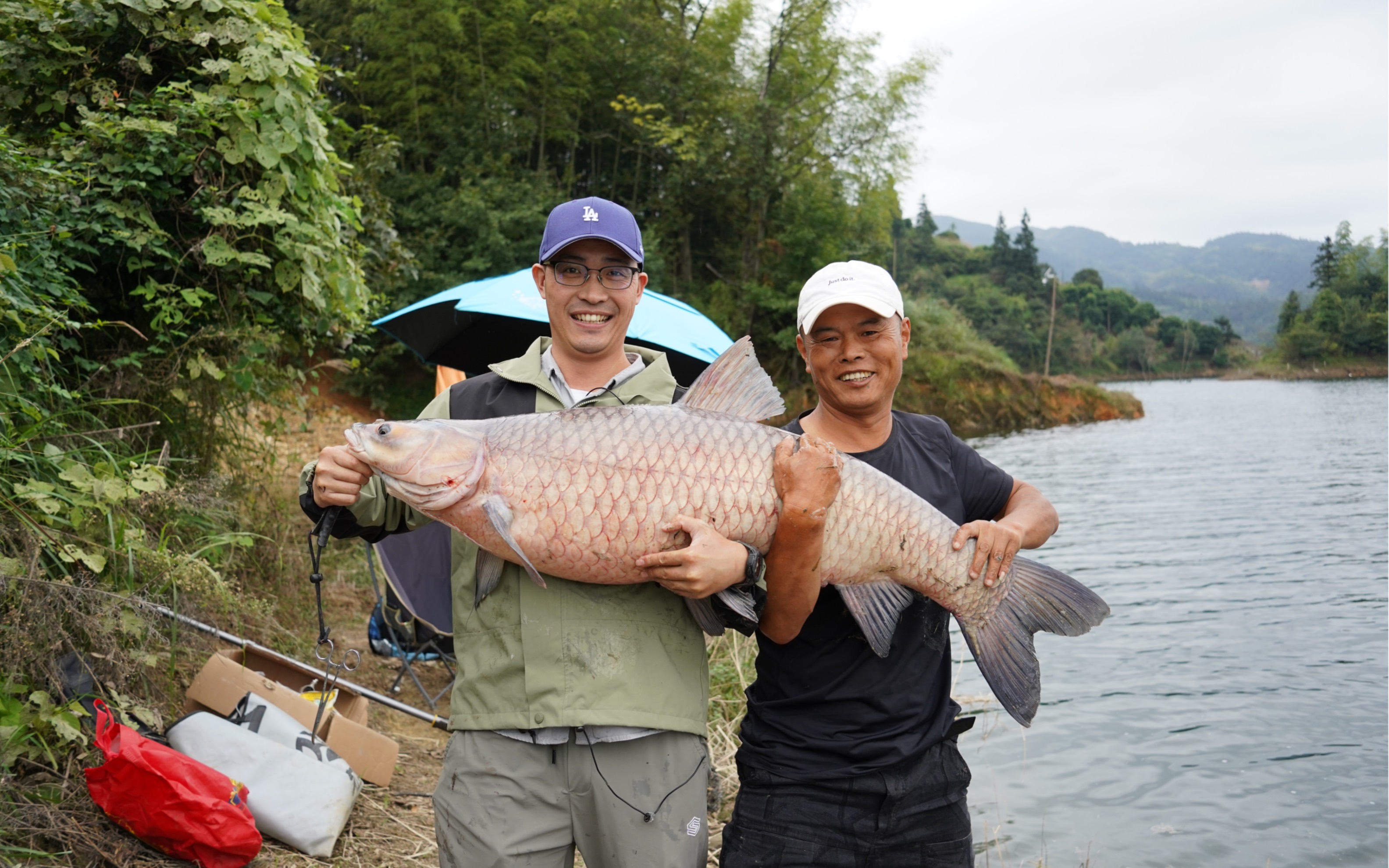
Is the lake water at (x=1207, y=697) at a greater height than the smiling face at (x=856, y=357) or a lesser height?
lesser

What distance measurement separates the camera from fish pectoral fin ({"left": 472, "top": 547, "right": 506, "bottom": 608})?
91.7 inches

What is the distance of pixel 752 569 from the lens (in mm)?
2236

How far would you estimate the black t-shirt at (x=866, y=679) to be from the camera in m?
2.38

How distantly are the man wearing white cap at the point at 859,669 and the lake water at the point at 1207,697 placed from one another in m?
3.36

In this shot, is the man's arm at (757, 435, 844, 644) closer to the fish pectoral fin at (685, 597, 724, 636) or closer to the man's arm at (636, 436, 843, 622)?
the man's arm at (636, 436, 843, 622)

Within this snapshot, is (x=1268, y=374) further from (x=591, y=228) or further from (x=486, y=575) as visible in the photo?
(x=486, y=575)

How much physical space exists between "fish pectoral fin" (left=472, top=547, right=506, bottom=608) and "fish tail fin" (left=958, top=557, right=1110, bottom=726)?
1.21 metres

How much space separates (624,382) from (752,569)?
0.66 metres

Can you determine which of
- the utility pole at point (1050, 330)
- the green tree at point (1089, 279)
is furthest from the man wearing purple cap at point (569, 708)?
the green tree at point (1089, 279)

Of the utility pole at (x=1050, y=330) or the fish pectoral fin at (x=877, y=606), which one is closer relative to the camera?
the fish pectoral fin at (x=877, y=606)

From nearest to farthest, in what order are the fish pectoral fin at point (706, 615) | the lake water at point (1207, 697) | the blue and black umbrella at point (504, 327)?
the fish pectoral fin at point (706, 615), the blue and black umbrella at point (504, 327), the lake water at point (1207, 697)

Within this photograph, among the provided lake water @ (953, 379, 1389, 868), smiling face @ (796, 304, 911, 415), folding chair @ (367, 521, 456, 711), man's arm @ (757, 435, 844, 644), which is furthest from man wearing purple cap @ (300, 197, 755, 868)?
lake water @ (953, 379, 1389, 868)

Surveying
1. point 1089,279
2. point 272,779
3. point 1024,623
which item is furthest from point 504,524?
point 1089,279

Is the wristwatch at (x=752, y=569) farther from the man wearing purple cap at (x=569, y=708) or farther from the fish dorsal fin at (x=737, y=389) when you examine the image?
the fish dorsal fin at (x=737, y=389)
